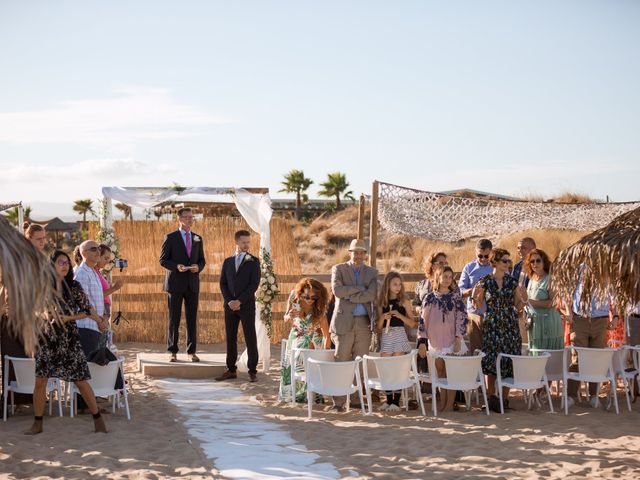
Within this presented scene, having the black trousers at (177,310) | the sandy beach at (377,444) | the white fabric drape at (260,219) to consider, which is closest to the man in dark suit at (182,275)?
the black trousers at (177,310)

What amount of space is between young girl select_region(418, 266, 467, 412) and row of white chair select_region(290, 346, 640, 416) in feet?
0.64

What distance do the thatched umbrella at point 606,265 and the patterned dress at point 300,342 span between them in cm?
252

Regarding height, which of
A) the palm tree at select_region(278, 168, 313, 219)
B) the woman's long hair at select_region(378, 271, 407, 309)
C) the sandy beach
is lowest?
the sandy beach

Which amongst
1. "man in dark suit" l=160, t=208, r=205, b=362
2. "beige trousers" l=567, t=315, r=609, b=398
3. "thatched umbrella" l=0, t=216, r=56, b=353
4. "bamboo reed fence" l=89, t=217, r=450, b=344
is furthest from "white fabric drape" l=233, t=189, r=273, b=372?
"thatched umbrella" l=0, t=216, r=56, b=353

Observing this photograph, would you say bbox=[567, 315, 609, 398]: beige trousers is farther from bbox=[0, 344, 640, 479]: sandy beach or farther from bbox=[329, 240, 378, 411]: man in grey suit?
bbox=[329, 240, 378, 411]: man in grey suit

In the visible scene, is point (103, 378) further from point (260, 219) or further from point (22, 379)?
point (260, 219)

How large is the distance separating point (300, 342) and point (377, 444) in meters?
1.90

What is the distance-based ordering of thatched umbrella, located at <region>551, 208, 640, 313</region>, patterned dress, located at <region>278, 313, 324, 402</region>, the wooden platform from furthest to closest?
the wooden platform, patterned dress, located at <region>278, 313, 324, 402</region>, thatched umbrella, located at <region>551, 208, 640, 313</region>

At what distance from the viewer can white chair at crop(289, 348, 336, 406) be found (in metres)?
8.22

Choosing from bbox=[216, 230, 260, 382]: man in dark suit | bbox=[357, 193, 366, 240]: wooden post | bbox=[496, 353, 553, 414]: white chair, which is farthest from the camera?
bbox=[357, 193, 366, 240]: wooden post

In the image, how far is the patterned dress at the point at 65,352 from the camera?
6973 mm

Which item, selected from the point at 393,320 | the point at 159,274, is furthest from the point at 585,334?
the point at 159,274

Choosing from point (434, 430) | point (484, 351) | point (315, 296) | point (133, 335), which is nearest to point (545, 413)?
point (484, 351)

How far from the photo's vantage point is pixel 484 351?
835 cm
